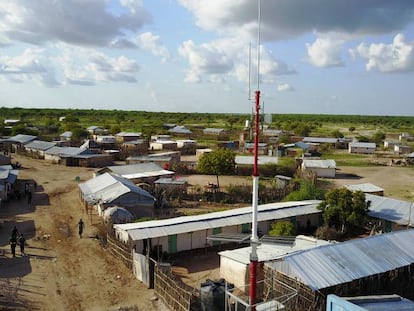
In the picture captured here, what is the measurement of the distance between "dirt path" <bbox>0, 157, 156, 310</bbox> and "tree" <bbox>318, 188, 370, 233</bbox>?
1223 centimetres

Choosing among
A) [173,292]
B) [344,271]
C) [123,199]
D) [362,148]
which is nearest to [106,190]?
[123,199]

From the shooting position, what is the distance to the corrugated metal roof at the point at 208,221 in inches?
805

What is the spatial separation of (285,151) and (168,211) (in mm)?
34129

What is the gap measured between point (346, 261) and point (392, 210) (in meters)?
11.7

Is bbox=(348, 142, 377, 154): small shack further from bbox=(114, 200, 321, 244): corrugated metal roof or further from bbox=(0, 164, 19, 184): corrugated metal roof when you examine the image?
bbox=(0, 164, 19, 184): corrugated metal roof

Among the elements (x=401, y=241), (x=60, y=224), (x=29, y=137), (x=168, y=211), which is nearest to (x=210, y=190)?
(x=168, y=211)

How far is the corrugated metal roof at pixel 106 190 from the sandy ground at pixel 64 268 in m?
1.34

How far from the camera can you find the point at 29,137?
209 ft

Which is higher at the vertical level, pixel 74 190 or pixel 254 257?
pixel 254 257

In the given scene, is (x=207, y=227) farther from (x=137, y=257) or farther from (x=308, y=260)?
(x=308, y=260)

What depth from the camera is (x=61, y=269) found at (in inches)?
750

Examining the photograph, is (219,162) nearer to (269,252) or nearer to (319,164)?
(319,164)

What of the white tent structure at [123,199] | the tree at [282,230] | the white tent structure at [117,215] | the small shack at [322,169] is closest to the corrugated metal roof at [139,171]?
the white tent structure at [123,199]

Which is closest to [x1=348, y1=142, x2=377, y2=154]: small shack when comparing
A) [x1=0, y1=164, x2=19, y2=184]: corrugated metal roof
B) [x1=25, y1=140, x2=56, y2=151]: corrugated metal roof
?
[x1=25, y1=140, x2=56, y2=151]: corrugated metal roof
